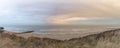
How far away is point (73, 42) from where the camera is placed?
7.43 m

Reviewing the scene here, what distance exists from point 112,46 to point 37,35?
232 cm

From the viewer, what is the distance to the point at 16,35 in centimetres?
837

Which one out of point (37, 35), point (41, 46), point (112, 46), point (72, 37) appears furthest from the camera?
point (37, 35)

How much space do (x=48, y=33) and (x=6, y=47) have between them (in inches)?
54.6

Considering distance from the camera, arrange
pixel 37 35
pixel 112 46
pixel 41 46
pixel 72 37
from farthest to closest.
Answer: pixel 37 35
pixel 72 37
pixel 41 46
pixel 112 46

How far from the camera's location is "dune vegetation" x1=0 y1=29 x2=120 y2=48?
281 inches

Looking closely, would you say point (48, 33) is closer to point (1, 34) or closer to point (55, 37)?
point (55, 37)

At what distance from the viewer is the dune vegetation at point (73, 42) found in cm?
714

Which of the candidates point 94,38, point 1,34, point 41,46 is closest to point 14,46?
point 41,46

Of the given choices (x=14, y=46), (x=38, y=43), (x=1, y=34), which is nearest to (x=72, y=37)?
(x=38, y=43)

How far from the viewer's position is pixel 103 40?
724 cm

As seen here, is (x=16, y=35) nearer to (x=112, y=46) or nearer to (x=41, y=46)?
(x=41, y=46)

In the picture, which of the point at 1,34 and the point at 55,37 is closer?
the point at 55,37

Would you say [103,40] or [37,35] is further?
[37,35]
